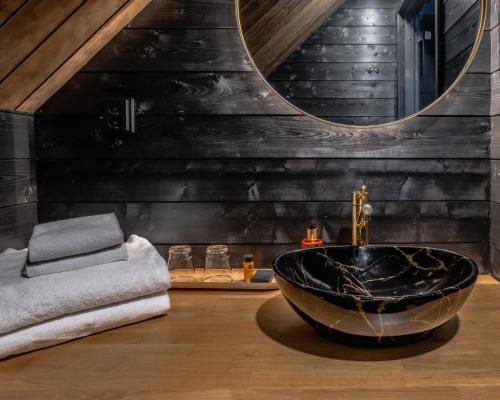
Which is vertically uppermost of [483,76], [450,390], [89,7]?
[89,7]

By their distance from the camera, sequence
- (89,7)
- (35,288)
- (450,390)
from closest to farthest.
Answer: (450,390), (35,288), (89,7)

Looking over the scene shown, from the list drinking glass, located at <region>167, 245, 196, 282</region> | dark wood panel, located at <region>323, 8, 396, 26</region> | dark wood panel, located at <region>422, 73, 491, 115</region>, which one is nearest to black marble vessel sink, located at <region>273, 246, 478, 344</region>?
drinking glass, located at <region>167, 245, 196, 282</region>

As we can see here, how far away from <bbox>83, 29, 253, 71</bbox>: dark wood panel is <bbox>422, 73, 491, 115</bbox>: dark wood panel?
1.95ft

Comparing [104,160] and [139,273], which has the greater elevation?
Answer: [104,160]

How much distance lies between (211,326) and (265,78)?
0.74m

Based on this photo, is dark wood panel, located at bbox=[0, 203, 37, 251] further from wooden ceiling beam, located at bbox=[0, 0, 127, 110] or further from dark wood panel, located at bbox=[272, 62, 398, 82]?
dark wood panel, located at bbox=[272, 62, 398, 82]

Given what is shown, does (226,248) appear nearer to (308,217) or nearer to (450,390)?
(308,217)

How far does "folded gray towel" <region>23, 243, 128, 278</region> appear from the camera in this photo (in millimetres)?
949

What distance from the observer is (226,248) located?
49.3 inches

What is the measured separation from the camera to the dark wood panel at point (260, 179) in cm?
129

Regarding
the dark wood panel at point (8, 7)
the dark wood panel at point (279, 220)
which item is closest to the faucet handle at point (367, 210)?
the dark wood panel at point (279, 220)

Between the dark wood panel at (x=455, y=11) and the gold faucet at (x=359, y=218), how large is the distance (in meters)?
0.56

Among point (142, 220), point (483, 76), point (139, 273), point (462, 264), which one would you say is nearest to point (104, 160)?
point (142, 220)

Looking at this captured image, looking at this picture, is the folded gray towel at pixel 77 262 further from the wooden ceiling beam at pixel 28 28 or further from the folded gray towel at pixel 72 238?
the wooden ceiling beam at pixel 28 28
